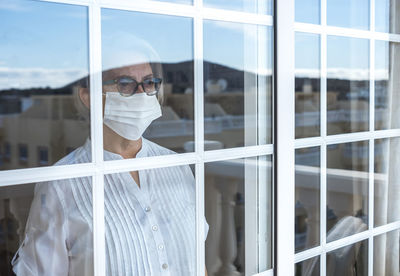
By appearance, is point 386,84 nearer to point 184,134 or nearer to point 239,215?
point 239,215

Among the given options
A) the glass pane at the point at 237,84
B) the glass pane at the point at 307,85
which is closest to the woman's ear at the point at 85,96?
the glass pane at the point at 237,84

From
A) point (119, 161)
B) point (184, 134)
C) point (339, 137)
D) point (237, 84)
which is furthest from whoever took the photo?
point (339, 137)

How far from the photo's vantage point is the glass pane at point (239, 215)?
1.69 m

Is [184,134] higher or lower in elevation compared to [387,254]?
higher

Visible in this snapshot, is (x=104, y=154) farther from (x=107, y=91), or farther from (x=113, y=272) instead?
(x=113, y=272)

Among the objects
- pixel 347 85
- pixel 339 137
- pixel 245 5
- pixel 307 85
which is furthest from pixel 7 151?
pixel 347 85

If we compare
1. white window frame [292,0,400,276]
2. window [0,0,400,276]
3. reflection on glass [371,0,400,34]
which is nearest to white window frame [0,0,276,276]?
window [0,0,400,276]

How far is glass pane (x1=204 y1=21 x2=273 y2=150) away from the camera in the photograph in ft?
5.46

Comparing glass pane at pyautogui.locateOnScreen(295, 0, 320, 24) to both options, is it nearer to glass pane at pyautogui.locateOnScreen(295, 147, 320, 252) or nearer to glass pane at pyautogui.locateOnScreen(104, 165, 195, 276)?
glass pane at pyautogui.locateOnScreen(295, 147, 320, 252)

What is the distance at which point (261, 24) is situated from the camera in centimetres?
182

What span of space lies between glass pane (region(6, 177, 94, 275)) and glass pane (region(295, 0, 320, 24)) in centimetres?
107

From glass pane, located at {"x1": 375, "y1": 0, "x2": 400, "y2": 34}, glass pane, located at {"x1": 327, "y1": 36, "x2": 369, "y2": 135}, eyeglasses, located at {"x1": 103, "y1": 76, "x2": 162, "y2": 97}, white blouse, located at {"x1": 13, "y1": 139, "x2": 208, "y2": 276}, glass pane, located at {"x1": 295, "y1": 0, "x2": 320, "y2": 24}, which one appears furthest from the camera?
glass pane, located at {"x1": 375, "y1": 0, "x2": 400, "y2": 34}

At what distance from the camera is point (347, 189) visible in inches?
95.7

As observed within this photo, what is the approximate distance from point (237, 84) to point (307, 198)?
0.64 metres
